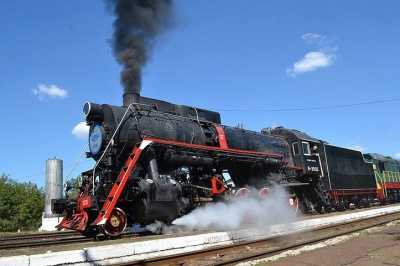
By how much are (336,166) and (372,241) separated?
972cm

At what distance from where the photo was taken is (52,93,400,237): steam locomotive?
9273mm

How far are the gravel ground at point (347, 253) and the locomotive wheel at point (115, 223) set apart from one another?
12.6ft

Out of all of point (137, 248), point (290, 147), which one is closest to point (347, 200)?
point (290, 147)

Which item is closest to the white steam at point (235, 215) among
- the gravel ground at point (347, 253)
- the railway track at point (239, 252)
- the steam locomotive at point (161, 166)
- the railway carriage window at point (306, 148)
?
the steam locomotive at point (161, 166)

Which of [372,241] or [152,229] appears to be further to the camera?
[152,229]

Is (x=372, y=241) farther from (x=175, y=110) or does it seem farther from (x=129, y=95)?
(x=129, y=95)

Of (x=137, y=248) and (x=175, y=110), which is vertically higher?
(x=175, y=110)

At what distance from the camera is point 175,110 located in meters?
12.4

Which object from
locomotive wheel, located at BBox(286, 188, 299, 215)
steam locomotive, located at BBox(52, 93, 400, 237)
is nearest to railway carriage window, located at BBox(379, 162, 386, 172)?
steam locomotive, located at BBox(52, 93, 400, 237)

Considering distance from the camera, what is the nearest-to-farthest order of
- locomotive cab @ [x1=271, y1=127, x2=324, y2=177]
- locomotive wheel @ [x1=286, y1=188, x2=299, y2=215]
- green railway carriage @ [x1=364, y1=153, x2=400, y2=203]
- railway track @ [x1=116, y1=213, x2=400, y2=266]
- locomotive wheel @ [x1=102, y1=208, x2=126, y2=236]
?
railway track @ [x1=116, y1=213, x2=400, y2=266]
locomotive wheel @ [x1=102, y1=208, x2=126, y2=236]
locomotive wheel @ [x1=286, y1=188, x2=299, y2=215]
locomotive cab @ [x1=271, y1=127, x2=324, y2=177]
green railway carriage @ [x1=364, y1=153, x2=400, y2=203]

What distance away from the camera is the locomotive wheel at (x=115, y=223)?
28.9ft

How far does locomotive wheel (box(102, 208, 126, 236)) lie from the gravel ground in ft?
12.6

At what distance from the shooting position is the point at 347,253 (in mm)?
7500

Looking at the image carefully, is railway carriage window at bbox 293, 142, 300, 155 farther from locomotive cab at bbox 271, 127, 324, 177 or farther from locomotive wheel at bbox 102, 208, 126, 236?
locomotive wheel at bbox 102, 208, 126, 236
